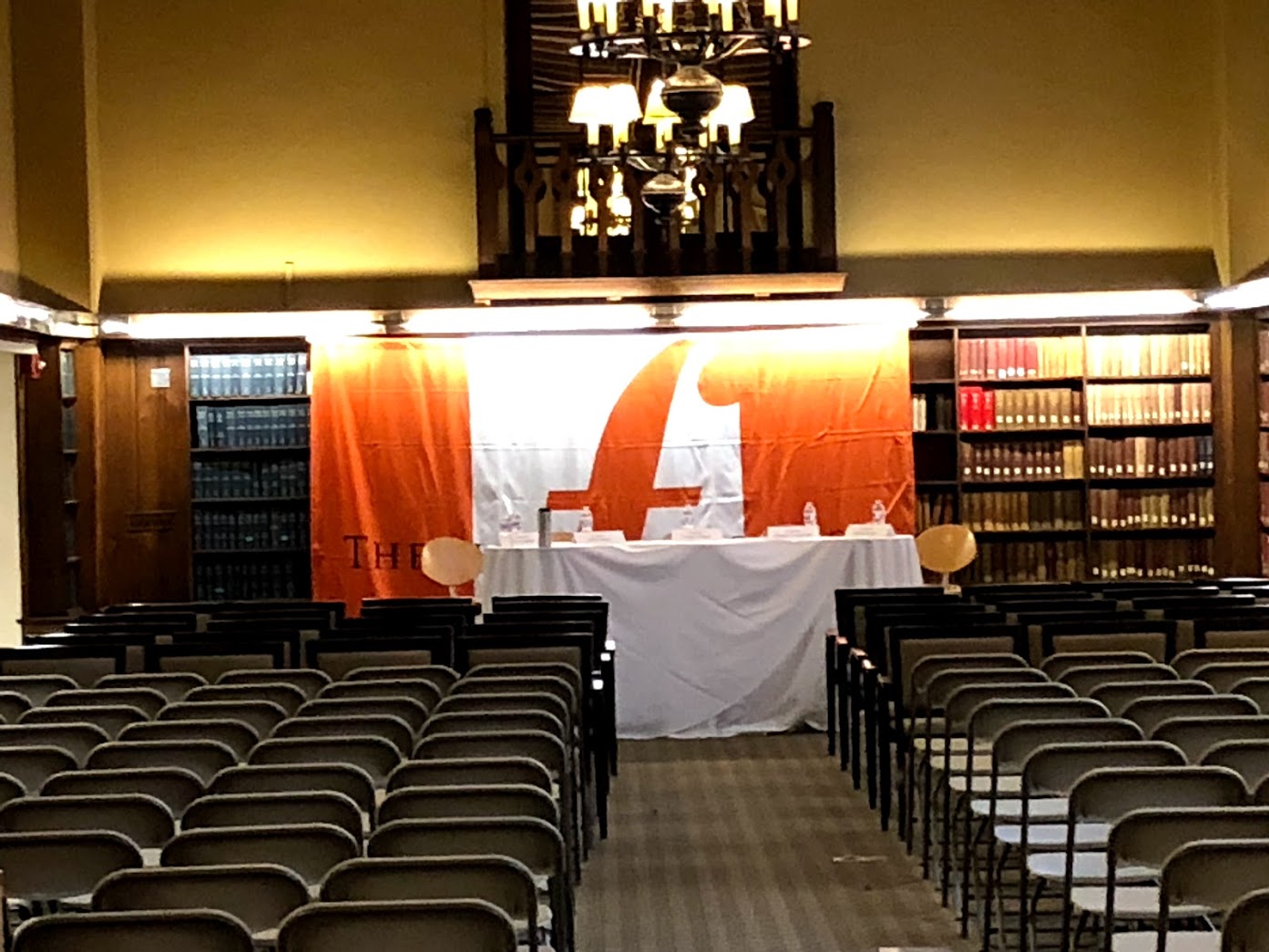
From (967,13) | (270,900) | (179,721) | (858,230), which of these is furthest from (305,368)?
(270,900)

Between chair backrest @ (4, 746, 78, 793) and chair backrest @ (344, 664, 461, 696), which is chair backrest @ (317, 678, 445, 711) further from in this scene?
chair backrest @ (4, 746, 78, 793)

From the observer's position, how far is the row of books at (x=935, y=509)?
14.6 m

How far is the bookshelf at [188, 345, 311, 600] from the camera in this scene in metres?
14.6

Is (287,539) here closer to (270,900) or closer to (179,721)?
(179,721)

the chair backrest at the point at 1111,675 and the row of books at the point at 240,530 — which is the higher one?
the row of books at the point at 240,530

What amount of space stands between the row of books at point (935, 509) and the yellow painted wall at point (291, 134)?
372cm

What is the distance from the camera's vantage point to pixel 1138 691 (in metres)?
7.14

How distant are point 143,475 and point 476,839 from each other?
400 inches

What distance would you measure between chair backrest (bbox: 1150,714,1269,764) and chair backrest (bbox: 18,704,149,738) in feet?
11.5

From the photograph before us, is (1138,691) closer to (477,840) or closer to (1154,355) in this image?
(477,840)

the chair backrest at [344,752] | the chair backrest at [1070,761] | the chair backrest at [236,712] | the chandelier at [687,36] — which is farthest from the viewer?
the chandelier at [687,36]

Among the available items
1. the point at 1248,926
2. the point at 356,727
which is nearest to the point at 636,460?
the point at 356,727

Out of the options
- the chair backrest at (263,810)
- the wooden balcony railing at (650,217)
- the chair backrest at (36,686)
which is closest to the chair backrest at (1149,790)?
the chair backrest at (263,810)

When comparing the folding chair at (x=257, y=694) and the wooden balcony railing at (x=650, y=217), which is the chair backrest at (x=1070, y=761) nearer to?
the folding chair at (x=257, y=694)
